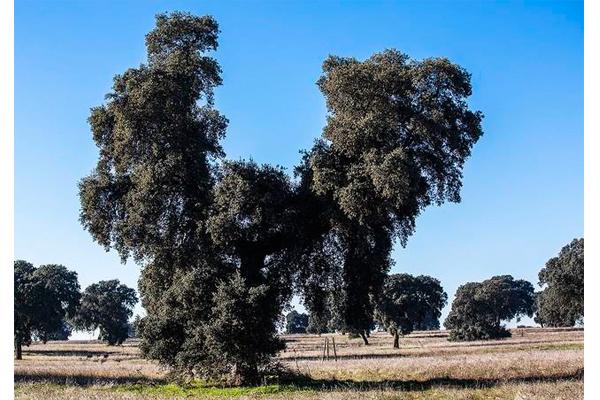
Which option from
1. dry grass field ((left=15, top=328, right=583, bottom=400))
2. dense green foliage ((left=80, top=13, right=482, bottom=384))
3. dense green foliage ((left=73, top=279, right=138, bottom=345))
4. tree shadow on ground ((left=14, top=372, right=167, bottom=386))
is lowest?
dense green foliage ((left=73, top=279, right=138, bottom=345))

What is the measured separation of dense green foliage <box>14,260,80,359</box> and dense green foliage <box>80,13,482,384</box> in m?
53.3

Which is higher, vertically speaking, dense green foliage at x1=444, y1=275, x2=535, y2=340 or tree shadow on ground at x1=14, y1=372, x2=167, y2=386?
tree shadow on ground at x1=14, y1=372, x2=167, y2=386

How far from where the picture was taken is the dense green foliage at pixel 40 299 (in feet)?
283

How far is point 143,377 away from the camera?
4481 cm

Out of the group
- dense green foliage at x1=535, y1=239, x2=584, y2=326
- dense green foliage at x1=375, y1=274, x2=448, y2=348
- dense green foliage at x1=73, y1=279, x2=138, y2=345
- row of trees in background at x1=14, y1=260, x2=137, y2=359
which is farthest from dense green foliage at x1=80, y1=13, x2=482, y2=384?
dense green foliage at x1=73, y1=279, x2=138, y2=345

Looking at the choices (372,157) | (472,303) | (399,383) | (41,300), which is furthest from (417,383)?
(472,303)

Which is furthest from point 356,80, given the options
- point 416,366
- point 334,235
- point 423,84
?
point 416,366

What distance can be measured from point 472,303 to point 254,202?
118899 mm

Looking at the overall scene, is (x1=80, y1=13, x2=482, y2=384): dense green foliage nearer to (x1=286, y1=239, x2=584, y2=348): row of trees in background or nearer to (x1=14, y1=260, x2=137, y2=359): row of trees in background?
(x1=286, y1=239, x2=584, y2=348): row of trees in background

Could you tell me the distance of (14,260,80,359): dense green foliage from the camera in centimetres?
8619

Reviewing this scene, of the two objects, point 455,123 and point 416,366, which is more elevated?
point 455,123
